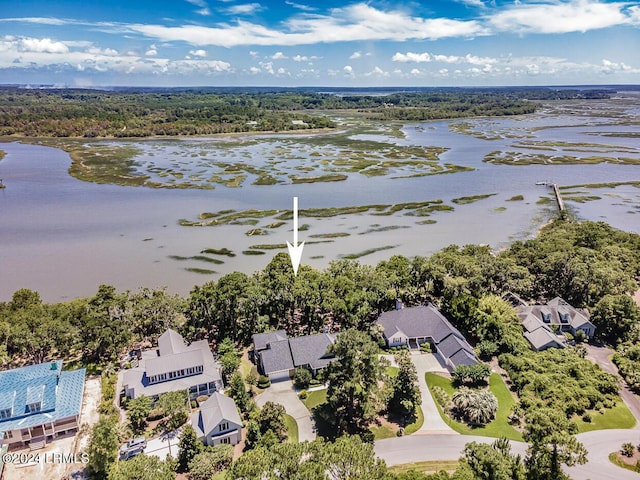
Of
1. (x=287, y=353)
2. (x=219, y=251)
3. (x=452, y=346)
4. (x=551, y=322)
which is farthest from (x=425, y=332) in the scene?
(x=219, y=251)

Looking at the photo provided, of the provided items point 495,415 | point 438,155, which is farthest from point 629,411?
point 438,155

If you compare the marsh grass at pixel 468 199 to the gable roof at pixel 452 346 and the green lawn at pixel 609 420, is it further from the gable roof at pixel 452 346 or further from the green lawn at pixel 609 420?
the green lawn at pixel 609 420

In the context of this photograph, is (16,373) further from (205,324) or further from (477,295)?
Answer: (477,295)

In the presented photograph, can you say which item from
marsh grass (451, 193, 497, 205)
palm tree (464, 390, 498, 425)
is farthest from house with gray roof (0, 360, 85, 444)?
marsh grass (451, 193, 497, 205)

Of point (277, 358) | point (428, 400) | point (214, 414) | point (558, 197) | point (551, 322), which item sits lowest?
point (428, 400)

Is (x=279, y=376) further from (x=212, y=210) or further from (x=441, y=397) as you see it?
(x=212, y=210)

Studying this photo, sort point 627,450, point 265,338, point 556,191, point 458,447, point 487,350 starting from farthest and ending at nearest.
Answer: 1. point 556,191
2. point 265,338
3. point 487,350
4. point 458,447
5. point 627,450

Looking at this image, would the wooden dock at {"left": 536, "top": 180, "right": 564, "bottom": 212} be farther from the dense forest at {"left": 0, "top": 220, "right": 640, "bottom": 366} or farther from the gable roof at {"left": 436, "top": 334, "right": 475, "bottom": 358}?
the gable roof at {"left": 436, "top": 334, "right": 475, "bottom": 358}
